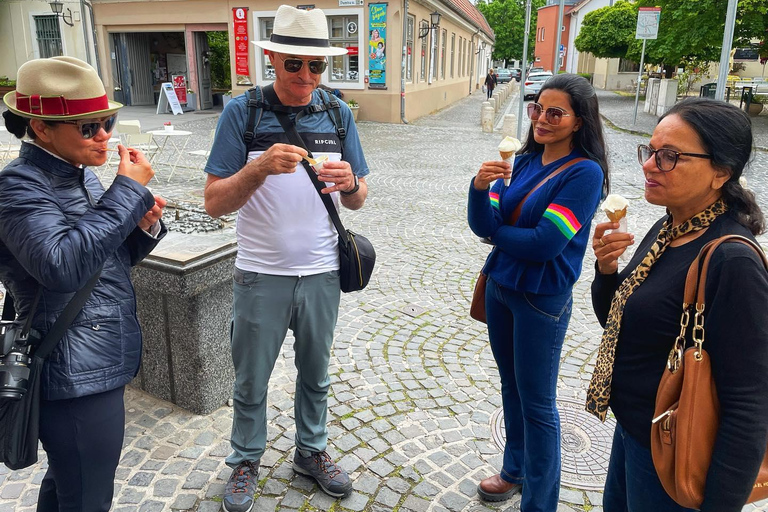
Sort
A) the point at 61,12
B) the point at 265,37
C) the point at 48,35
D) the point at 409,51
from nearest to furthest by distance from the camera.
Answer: the point at 265,37 → the point at 409,51 → the point at 61,12 → the point at 48,35

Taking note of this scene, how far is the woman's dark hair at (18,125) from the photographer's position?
1932mm

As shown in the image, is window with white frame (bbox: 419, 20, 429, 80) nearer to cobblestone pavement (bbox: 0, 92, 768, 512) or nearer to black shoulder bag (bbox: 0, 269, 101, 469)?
cobblestone pavement (bbox: 0, 92, 768, 512)

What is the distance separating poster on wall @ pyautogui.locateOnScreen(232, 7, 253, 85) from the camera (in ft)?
65.0

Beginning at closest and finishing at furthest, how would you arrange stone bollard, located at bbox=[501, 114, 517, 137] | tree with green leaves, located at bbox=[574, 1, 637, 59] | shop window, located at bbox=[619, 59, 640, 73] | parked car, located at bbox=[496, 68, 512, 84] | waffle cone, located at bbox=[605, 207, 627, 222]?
waffle cone, located at bbox=[605, 207, 627, 222] → stone bollard, located at bbox=[501, 114, 517, 137] → tree with green leaves, located at bbox=[574, 1, 637, 59] → shop window, located at bbox=[619, 59, 640, 73] → parked car, located at bbox=[496, 68, 512, 84]

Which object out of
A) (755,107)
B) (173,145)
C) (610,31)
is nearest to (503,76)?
(610,31)

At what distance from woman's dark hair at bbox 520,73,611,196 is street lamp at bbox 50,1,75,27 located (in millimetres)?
23573

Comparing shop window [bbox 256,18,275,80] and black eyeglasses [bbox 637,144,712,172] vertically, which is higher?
shop window [bbox 256,18,275,80]

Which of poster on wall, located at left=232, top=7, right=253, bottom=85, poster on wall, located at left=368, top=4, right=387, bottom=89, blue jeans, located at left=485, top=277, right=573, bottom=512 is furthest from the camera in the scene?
poster on wall, located at left=232, top=7, right=253, bottom=85

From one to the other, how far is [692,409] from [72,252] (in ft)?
6.08

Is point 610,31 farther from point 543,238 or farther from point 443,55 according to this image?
point 543,238

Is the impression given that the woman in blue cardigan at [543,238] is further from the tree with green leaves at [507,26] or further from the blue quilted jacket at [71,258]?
the tree with green leaves at [507,26]

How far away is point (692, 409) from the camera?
1581mm

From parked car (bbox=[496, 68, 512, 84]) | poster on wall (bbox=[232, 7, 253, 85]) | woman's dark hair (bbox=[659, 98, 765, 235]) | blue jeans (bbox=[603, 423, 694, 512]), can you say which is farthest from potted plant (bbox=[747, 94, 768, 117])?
parked car (bbox=[496, 68, 512, 84])

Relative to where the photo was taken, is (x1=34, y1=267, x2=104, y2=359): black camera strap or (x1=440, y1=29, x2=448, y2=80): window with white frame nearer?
(x1=34, y1=267, x2=104, y2=359): black camera strap
